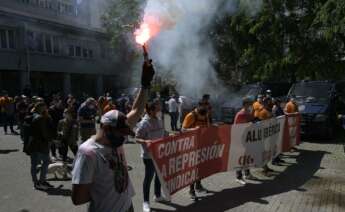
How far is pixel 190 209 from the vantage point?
7008 mm

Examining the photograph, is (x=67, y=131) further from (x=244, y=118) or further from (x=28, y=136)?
(x=244, y=118)

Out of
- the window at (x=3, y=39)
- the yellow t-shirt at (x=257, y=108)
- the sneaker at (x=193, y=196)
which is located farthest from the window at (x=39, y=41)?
the sneaker at (x=193, y=196)

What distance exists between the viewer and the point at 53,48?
115 feet

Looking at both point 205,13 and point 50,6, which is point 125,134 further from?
point 50,6

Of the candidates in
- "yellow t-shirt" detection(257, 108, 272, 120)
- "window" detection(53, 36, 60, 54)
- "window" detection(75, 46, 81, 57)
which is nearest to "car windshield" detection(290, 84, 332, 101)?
"yellow t-shirt" detection(257, 108, 272, 120)

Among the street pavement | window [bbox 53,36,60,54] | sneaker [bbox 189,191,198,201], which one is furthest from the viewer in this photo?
window [bbox 53,36,60,54]

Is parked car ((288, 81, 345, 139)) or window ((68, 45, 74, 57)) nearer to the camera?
parked car ((288, 81, 345, 139))

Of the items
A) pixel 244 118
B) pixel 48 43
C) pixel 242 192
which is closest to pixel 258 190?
pixel 242 192

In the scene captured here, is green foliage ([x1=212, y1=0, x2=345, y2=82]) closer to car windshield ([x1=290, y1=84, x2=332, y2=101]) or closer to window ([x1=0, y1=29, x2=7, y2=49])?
car windshield ([x1=290, y1=84, x2=332, y2=101])

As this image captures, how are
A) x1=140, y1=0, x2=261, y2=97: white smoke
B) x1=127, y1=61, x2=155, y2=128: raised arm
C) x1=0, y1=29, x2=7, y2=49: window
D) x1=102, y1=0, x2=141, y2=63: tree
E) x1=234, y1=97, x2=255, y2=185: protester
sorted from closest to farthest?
1. x1=127, y1=61, x2=155, y2=128: raised arm
2. x1=234, y1=97, x2=255, y2=185: protester
3. x1=140, y1=0, x2=261, y2=97: white smoke
4. x1=102, y1=0, x2=141, y2=63: tree
5. x1=0, y1=29, x2=7, y2=49: window

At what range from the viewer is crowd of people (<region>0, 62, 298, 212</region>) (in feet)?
10.7

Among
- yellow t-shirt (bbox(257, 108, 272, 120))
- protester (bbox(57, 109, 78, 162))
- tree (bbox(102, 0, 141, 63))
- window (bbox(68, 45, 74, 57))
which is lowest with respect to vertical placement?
protester (bbox(57, 109, 78, 162))

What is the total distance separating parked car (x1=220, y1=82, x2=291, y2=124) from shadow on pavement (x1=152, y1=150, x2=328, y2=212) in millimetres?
7488

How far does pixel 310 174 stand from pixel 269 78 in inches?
A: 586
